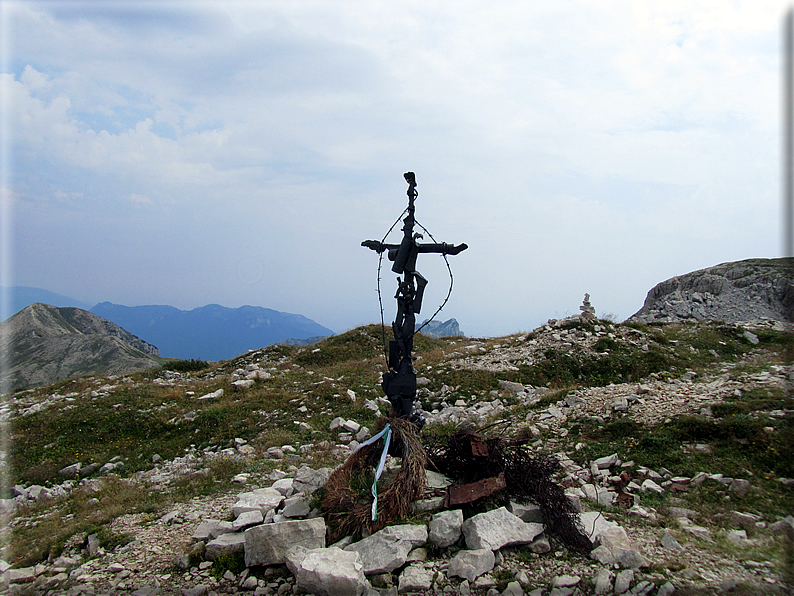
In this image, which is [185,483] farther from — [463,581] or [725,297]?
[725,297]

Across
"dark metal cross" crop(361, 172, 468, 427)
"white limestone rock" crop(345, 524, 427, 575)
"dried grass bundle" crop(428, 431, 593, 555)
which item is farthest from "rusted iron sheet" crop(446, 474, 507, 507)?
"dark metal cross" crop(361, 172, 468, 427)

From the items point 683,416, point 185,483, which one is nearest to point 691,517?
point 683,416

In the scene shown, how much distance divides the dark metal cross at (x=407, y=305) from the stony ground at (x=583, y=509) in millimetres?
2449

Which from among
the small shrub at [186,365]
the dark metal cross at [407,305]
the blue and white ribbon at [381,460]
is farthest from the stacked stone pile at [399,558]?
the small shrub at [186,365]

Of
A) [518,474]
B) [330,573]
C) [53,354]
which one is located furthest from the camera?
[53,354]

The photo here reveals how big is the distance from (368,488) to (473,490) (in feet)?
4.64

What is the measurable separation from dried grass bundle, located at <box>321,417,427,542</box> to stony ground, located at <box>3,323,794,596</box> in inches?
30.1

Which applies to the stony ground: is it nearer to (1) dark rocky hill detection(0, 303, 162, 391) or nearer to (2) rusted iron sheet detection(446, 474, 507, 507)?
(2) rusted iron sheet detection(446, 474, 507, 507)

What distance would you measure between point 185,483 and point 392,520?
196 inches

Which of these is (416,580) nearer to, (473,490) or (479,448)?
(473,490)

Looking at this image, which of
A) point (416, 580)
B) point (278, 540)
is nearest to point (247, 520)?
point (278, 540)

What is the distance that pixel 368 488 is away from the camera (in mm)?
5828

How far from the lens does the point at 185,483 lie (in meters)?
8.16

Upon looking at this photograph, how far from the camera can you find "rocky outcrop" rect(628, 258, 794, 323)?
23.8m
